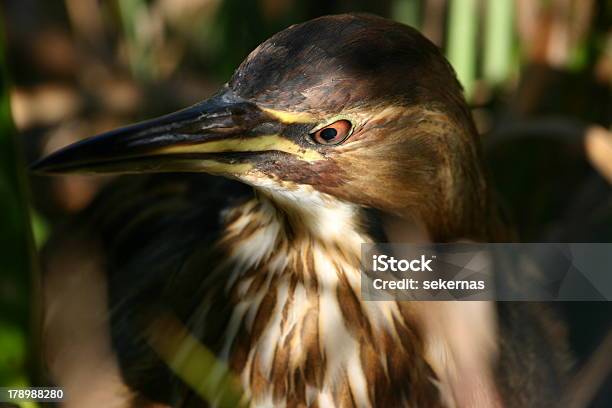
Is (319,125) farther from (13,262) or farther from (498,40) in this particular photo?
(498,40)

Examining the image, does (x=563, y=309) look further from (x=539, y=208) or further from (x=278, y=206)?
(x=278, y=206)

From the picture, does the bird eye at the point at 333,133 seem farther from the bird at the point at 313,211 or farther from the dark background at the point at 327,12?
the dark background at the point at 327,12

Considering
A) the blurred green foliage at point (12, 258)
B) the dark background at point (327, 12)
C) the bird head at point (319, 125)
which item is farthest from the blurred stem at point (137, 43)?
the bird head at point (319, 125)

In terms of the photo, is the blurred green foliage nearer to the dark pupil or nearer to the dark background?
the dark pupil

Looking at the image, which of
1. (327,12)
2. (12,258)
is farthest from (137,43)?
(12,258)

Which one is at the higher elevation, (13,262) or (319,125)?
(319,125)

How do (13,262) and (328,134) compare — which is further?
(13,262)

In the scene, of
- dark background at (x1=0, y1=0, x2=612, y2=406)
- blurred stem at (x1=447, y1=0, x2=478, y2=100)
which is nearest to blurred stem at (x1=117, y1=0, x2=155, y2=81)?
dark background at (x1=0, y1=0, x2=612, y2=406)
